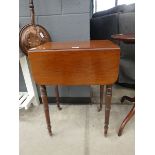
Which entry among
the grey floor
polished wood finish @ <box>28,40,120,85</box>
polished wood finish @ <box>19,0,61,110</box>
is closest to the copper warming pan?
polished wood finish @ <box>19,0,61,110</box>

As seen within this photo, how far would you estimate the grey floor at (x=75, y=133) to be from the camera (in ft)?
4.93

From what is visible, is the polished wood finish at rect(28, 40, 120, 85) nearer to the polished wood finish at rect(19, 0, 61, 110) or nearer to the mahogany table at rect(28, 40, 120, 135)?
the mahogany table at rect(28, 40, 120, 135)

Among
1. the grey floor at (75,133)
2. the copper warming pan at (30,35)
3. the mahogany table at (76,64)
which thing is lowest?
the grey floor at (75,133)

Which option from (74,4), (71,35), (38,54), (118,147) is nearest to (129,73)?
(71,35)

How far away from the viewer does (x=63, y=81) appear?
4.96ft

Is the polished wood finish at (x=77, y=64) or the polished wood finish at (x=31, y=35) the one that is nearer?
the polished wood finish at (x=77, y=64)

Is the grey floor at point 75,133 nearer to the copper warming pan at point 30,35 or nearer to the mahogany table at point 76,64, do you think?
the mahogany table at point 76,64

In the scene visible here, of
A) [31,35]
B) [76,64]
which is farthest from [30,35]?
[76,64]

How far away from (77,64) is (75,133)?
625 mm

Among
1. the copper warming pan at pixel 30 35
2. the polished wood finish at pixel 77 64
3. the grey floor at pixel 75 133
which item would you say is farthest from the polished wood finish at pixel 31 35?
the grey floor at pixel 75 133

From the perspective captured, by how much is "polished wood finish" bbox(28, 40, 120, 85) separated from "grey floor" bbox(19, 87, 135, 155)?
477mm

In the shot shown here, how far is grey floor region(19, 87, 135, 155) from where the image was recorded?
1.50 meters

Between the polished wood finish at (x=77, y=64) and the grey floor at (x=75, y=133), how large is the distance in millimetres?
477

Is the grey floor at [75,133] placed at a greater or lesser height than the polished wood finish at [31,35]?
lesser
